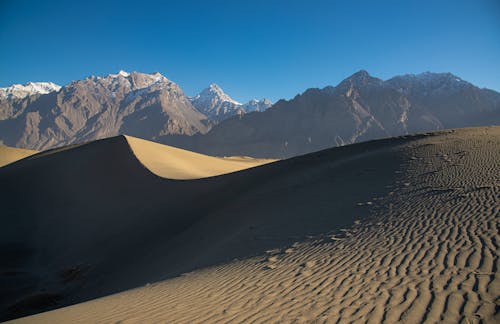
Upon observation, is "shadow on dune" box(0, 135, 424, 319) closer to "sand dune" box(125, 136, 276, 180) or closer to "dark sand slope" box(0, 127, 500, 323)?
"dark sand slope" box(0, 127, 500, 323)

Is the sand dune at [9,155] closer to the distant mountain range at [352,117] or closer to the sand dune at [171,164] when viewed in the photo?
the sand dune at [171,164]

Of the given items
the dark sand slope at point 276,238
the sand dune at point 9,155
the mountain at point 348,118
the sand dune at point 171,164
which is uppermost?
the mountain at point 348,118

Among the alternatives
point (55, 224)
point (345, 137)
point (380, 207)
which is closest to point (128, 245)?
point (55, 224)

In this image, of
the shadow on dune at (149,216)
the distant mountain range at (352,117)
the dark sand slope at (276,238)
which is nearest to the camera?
the dark sand slope at (276,238)

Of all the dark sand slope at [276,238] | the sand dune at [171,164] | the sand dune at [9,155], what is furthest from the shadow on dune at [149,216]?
the sand dune at [9,155]

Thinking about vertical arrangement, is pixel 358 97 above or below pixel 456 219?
above

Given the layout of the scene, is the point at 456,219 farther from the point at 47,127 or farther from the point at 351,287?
the point at 47,127

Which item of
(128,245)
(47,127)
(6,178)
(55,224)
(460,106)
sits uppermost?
(47,127)
